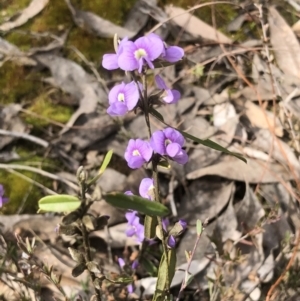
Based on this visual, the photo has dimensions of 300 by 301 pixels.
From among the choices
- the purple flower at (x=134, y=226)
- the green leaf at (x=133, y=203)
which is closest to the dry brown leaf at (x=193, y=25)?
the purple flower at (x=134, y=226)

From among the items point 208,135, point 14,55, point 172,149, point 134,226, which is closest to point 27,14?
point 14,55

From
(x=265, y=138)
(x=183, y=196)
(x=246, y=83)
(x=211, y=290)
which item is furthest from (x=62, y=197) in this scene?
(x=246, y=83)

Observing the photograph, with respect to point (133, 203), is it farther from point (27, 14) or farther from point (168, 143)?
point (27, 14)

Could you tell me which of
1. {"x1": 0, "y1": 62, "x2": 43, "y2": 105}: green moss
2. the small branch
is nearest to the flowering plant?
the small branch

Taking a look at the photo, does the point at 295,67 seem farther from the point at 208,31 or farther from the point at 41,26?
the point at 41,26

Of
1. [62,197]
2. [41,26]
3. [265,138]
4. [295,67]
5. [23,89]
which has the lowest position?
[23,89]

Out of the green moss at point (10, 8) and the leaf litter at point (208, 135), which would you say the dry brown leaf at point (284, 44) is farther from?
the green moss at point (10, 8)
